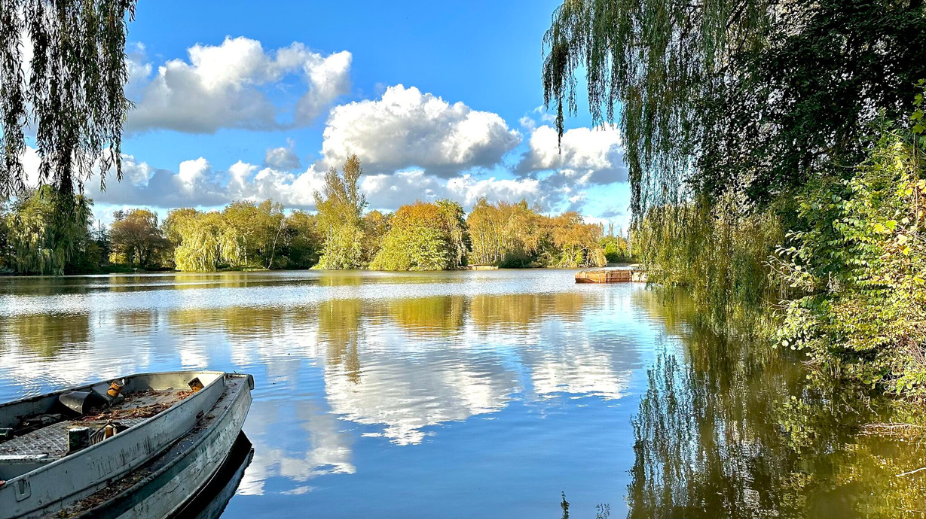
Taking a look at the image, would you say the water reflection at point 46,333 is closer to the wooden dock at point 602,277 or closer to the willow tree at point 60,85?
the willow tree at point 60,85

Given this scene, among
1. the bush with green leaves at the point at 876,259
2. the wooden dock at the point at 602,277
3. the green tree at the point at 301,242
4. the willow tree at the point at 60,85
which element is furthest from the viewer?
the green tree at the point at 301,242

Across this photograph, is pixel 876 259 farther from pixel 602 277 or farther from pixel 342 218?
pixel 342 218

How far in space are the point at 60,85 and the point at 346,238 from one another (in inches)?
3129

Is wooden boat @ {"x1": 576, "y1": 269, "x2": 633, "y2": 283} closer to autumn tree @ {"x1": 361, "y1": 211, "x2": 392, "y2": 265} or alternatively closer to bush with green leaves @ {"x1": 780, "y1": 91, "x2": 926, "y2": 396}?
bush with green leaves @ {"x1": 780, "y1": 91, "x2": 926, "y2": 396}

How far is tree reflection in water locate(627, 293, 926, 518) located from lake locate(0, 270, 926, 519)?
0.03 meters

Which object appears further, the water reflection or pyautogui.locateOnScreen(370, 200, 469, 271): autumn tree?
pyautogui.locateOnScreen(370, 200, 469, 271): autumn tree

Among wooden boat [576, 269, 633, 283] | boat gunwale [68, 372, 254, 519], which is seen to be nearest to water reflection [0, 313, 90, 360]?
boat gunwale [68, 372, 254, 519]

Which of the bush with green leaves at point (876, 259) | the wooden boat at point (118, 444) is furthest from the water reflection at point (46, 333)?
the bush with green leaves at point (876, 259)

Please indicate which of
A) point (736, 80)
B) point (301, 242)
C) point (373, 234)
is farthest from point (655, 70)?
point (301, 242)

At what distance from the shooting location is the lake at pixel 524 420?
5883mm

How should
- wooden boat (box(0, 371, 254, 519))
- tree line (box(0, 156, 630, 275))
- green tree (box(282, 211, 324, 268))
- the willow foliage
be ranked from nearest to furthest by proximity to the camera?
wooden boat (box(0, 371, 254, 519))
the willow foliage
tree line (box(0, 156, 630, 275))
green tree (box(282, 211, 324, 268))

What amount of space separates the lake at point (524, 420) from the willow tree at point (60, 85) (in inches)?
147

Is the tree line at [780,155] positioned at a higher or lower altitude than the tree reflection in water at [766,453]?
higher

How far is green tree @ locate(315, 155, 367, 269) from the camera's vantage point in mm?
84463
